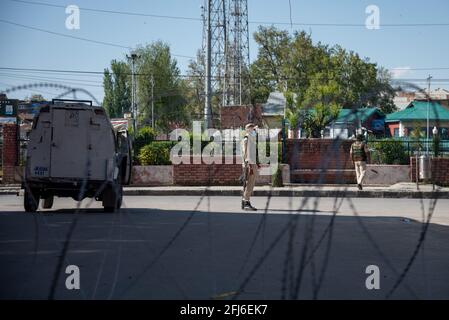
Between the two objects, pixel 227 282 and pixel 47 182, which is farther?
pixel 47 182

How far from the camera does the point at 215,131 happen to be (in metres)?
28.7

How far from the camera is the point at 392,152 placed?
2684cm

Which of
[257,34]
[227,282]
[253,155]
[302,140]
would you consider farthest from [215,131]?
[257,34]

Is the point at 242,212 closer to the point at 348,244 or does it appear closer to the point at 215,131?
the point at 348,244

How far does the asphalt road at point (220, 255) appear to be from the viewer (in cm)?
675

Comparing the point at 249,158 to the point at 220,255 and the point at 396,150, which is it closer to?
the point at 220,255

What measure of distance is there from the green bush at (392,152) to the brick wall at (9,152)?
42.5 feet

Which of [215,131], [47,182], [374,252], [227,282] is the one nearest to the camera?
[227,282]

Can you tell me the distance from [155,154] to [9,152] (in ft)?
17.1

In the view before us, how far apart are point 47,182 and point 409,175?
1445 cm
